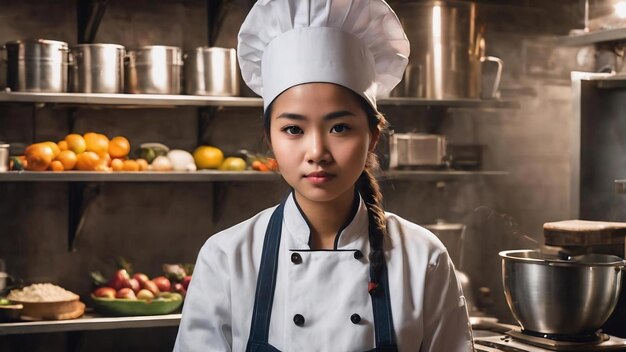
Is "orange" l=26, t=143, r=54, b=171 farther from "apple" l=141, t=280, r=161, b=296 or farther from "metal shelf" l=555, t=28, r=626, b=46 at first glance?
"metal shelf" l=555, t=28, r=626, b=46

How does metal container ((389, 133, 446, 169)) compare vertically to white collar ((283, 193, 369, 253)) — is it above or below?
above

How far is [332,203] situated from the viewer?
1.47 meters

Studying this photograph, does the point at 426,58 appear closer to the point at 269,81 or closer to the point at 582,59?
the point at 582,59

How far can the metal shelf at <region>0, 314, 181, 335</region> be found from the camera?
3193 mm

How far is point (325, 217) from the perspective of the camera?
1472 mm

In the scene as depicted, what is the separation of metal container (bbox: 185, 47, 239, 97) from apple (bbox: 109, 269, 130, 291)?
0.78 metres

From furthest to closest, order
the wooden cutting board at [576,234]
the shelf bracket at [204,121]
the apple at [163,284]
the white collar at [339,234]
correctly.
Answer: the shelf bracket at [204,121], the apple at [163,284], the wooden cutting board at [576,234], the white collar at [339,234]

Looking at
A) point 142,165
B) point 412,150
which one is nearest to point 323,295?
point 142,165

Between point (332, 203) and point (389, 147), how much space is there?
2.37 meters

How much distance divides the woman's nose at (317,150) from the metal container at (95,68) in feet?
7.21

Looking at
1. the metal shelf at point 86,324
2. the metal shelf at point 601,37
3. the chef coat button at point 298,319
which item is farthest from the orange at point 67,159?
the chef coat button at point 298,319

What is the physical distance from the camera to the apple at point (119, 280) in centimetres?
344

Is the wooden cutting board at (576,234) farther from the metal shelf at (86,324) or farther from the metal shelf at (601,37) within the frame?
the metal shelf at (86,324)

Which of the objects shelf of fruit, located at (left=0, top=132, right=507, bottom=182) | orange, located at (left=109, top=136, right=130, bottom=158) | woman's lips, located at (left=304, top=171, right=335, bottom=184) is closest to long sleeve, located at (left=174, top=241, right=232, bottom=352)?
woman's lips, located at (left=304, top=171, right=335, bottom=184)
